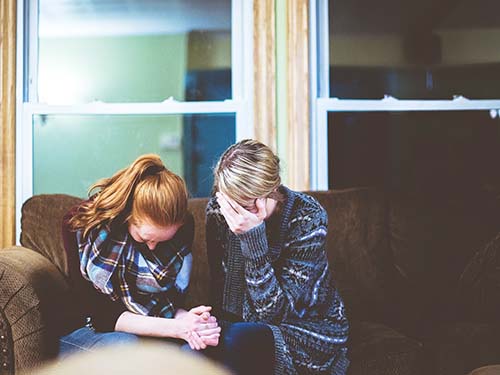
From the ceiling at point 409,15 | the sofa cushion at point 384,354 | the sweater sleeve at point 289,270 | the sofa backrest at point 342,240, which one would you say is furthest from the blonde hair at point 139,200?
the ceiling at point 409,15

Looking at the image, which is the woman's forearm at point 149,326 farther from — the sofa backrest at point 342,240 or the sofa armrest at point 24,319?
the sofa backrest at point 342,240

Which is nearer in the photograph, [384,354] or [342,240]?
[384,354]

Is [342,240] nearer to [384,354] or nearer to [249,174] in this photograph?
[384,354]

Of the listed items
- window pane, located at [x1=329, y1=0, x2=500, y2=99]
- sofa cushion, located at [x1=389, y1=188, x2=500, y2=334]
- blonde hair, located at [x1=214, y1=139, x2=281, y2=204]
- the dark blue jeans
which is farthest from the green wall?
the dark blue jeans

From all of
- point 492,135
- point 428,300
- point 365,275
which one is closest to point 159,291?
point 365,275

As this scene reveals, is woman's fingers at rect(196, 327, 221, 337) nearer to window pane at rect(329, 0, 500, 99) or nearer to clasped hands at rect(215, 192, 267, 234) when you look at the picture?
clasped hands at rect(215, 192, 267, 234)

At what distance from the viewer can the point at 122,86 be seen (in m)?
3.15

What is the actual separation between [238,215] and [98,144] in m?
1.39

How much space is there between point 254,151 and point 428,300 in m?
1.11

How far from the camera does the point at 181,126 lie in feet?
10.4

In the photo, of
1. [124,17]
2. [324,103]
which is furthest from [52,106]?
[324,103]

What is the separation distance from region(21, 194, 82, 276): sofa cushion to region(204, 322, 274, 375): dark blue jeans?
947mm

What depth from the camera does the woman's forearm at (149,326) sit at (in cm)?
185

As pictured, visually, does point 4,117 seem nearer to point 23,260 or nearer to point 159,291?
point 23,260
